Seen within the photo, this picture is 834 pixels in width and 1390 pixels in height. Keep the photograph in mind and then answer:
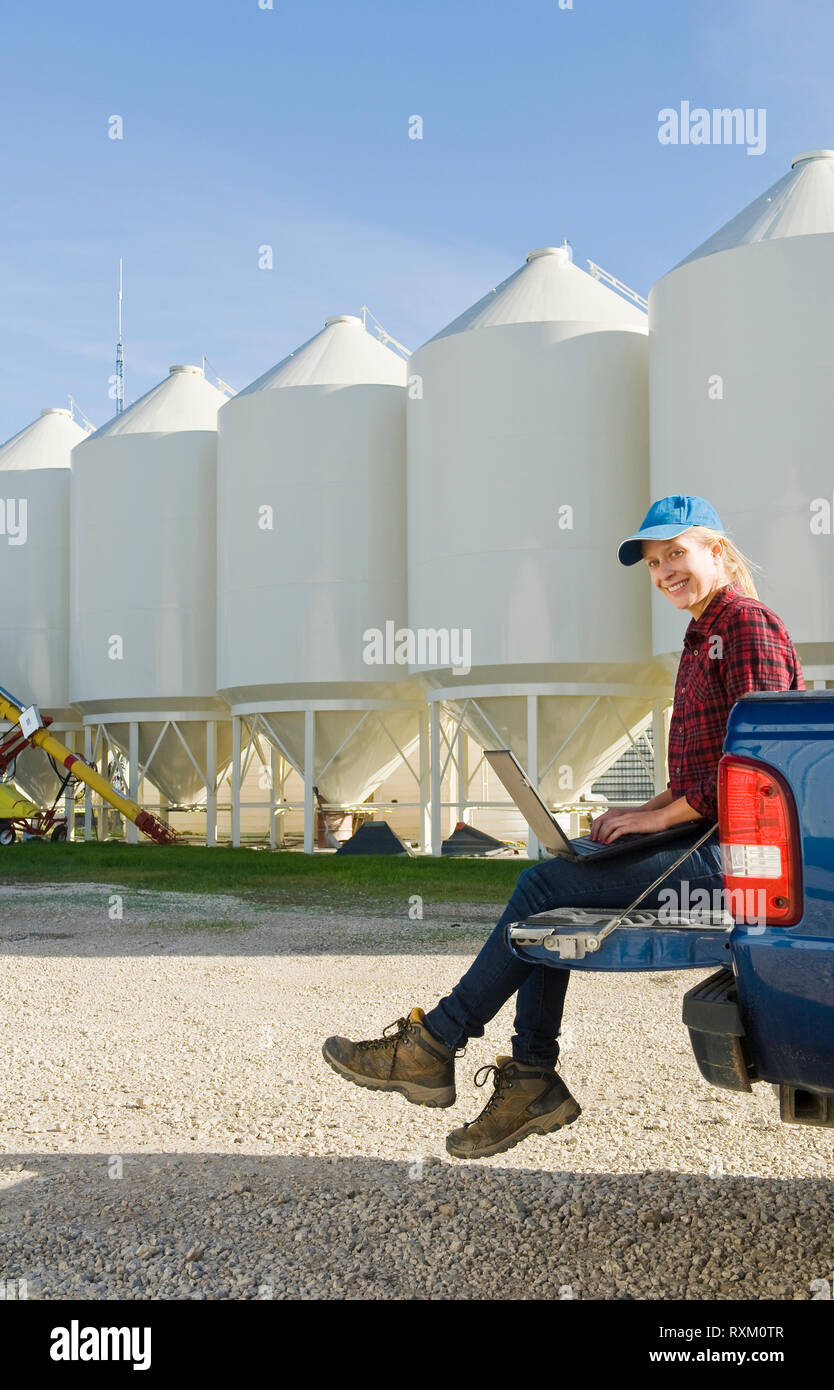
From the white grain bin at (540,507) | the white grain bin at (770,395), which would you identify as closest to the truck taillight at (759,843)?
the white grain bin at (770,395)

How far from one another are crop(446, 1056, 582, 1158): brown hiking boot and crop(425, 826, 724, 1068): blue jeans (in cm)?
7

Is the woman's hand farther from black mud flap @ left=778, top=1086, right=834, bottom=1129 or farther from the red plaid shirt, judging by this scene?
black mud flap @ left=778, top=1086, right=834, bottom=1129

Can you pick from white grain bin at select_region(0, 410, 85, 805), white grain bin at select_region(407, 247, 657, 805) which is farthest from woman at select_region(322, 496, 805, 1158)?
white grain bin at select_region(0, 410, 85, 805)

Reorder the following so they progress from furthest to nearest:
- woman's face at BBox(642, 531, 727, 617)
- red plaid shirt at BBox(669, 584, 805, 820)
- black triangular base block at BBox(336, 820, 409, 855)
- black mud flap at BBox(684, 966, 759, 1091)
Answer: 1. black triangular base block at BBox(336, 820, 409, 855)
2. woman's face at BBox(642, 531, 727, 617)
3. red plaid shirt at BBox(669, 584, 805, 820)
4. black mud flap at BBox(684, 966, 759, 1091)

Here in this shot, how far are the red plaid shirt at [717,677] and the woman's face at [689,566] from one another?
0.08 m

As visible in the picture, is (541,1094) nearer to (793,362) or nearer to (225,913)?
(225,913)

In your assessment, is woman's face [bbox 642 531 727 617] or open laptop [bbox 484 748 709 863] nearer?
open laptop [bbox 484 748 709 863]

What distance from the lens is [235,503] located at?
81.0 feet

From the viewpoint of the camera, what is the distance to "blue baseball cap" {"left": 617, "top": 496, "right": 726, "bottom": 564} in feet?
13.4

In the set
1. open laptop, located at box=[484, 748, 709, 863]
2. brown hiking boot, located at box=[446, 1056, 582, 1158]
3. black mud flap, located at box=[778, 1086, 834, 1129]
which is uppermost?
open laptop, located at box=[484, 748, 709, 863]

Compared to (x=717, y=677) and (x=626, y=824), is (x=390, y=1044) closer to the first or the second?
(x=626, y=824)

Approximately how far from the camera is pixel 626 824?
3.98 metres
